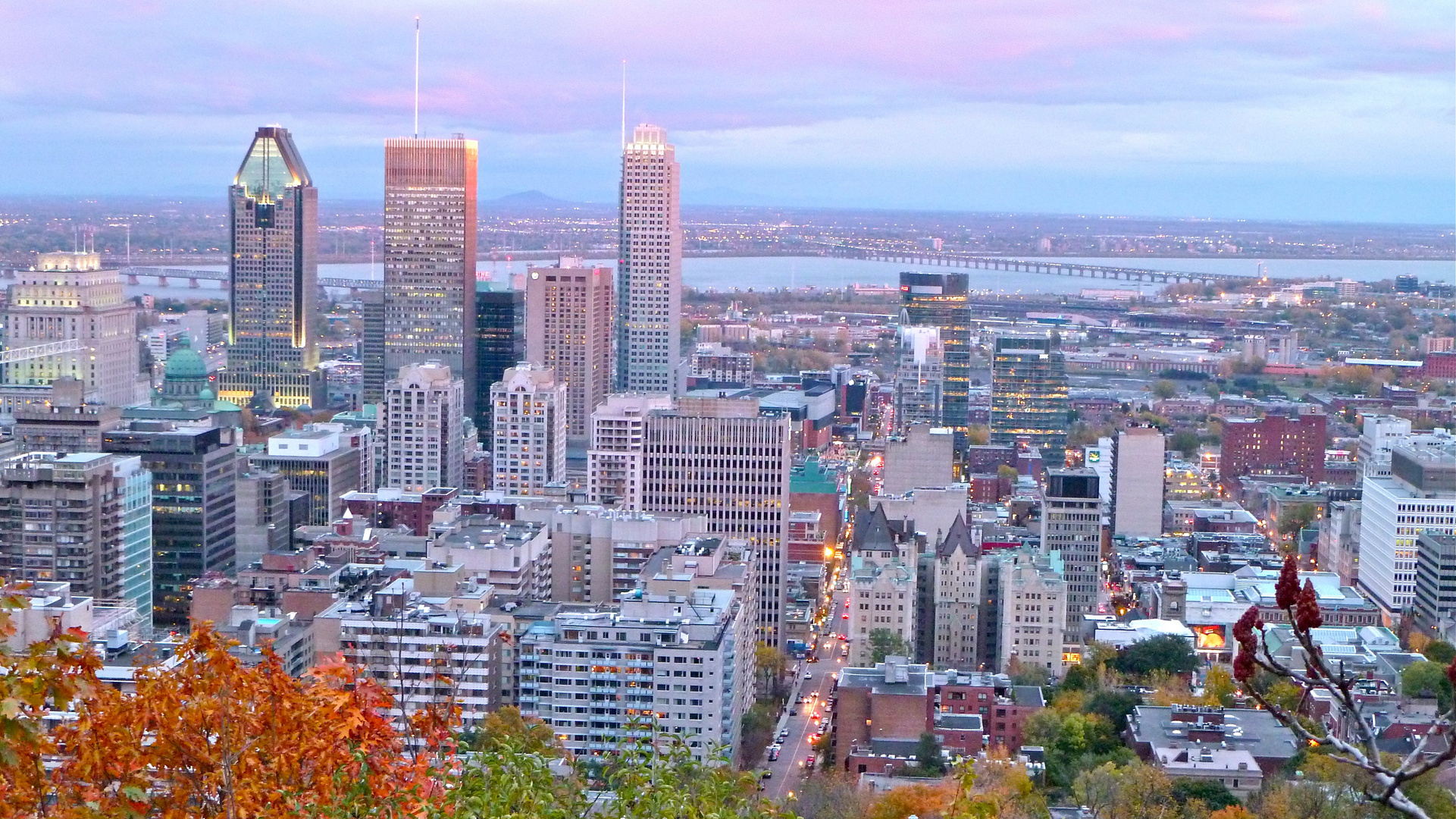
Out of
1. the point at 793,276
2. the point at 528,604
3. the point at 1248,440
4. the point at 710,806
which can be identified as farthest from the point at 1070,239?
the point at 710,806

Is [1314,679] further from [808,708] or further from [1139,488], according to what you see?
[1139,488]

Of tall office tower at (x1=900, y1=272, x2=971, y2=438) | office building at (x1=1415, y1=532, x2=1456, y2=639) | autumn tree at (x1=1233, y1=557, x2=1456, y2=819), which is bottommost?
office building at (x1=1415, y1=532, x2=1456, y2=639)

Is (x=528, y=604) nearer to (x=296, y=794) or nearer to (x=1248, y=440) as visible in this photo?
(x=296, y=794)

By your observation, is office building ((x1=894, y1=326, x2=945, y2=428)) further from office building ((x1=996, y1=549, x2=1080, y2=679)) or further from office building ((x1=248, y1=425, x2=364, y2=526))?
office building ((x1=996, y1=549, x2=1080, y2=679))

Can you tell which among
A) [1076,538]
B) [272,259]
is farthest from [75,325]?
[1076,538]

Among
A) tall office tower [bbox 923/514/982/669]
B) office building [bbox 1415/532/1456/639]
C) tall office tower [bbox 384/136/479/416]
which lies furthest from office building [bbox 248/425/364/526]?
office building [bbox 1415/532/1456/639]

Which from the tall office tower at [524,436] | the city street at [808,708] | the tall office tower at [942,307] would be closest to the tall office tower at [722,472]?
the city street at [808,708]

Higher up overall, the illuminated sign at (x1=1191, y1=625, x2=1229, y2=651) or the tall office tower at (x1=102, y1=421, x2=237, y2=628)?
the tall office tower at (x1=102, y1=421, x2=237, y2=628)
